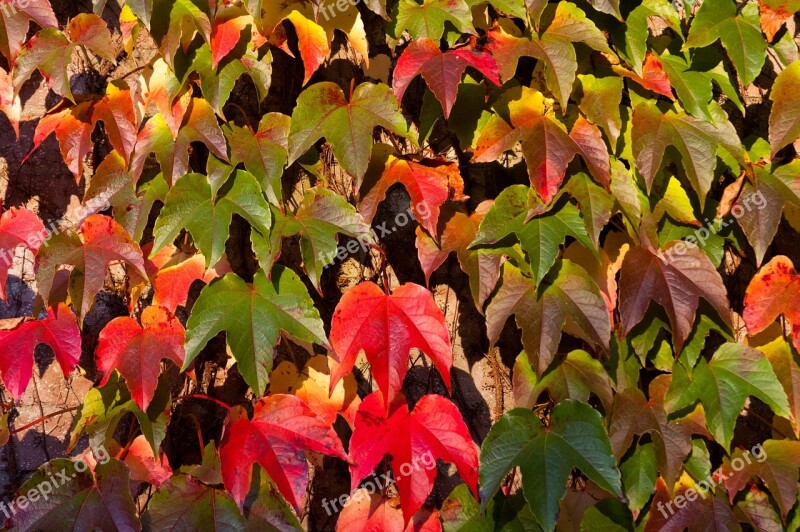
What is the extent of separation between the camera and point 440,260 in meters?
1.74

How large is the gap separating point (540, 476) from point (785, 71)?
3.76ft

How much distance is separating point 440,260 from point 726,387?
29.0 inches

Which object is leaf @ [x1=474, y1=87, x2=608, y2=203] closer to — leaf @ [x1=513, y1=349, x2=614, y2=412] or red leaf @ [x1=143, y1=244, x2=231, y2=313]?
leaf @ [x1=513, y1=349, x2=614, y2=412]

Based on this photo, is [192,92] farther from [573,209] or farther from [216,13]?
[573,209]

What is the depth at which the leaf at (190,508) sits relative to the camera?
1.63 m

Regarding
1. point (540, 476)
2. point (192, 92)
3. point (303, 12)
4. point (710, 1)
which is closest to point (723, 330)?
point (540, 476)

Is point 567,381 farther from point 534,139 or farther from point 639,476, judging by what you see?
point 534,139

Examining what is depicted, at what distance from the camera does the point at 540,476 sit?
1.56 meters

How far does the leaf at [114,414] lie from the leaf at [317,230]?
0.44 m

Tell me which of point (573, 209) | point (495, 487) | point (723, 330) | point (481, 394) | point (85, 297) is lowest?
point (481, 394)

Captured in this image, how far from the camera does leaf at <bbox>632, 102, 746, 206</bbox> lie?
169 centimetres

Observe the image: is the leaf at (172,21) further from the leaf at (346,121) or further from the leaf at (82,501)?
the leaf at (82,501)

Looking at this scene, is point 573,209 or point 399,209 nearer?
point 573,209

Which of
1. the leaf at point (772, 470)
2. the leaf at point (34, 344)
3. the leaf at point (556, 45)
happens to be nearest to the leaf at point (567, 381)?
the leaf at point (772, 470)
